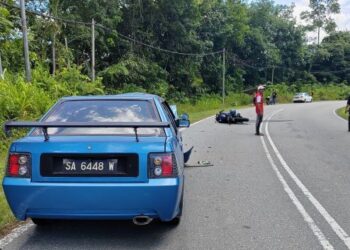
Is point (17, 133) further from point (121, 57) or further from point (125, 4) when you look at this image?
point (125, 4)

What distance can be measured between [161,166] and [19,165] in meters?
1.39

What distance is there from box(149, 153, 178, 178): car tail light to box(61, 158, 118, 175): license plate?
1.16ft

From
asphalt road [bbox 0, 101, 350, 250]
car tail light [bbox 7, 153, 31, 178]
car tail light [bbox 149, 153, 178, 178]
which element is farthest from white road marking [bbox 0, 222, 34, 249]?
car tail light [bbox 149, 153, 178, 178]

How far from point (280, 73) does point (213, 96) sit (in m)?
27.3

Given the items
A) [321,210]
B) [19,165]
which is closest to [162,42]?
[321,210]

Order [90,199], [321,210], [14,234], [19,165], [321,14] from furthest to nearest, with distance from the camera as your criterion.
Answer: [321,14] < [321,210] < [14,234] < [19,165] < [90,199]

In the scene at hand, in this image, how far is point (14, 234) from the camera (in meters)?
5.26

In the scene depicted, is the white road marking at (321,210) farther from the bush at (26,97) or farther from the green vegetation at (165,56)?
the bush at (26,97)

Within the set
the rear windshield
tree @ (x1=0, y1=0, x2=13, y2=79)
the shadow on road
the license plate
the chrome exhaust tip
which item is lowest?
the shadow on road

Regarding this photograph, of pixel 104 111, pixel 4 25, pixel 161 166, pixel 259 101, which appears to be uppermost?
pixel 4 25

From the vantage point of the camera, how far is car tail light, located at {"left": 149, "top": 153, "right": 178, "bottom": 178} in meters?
4.60

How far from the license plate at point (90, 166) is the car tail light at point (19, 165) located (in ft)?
1.13

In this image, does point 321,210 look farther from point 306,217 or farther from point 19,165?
point 19,165

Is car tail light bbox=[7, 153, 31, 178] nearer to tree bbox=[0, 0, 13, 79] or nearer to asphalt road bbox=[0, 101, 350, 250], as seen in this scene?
asphalt road bbox=[0, 101, 350, 250]
